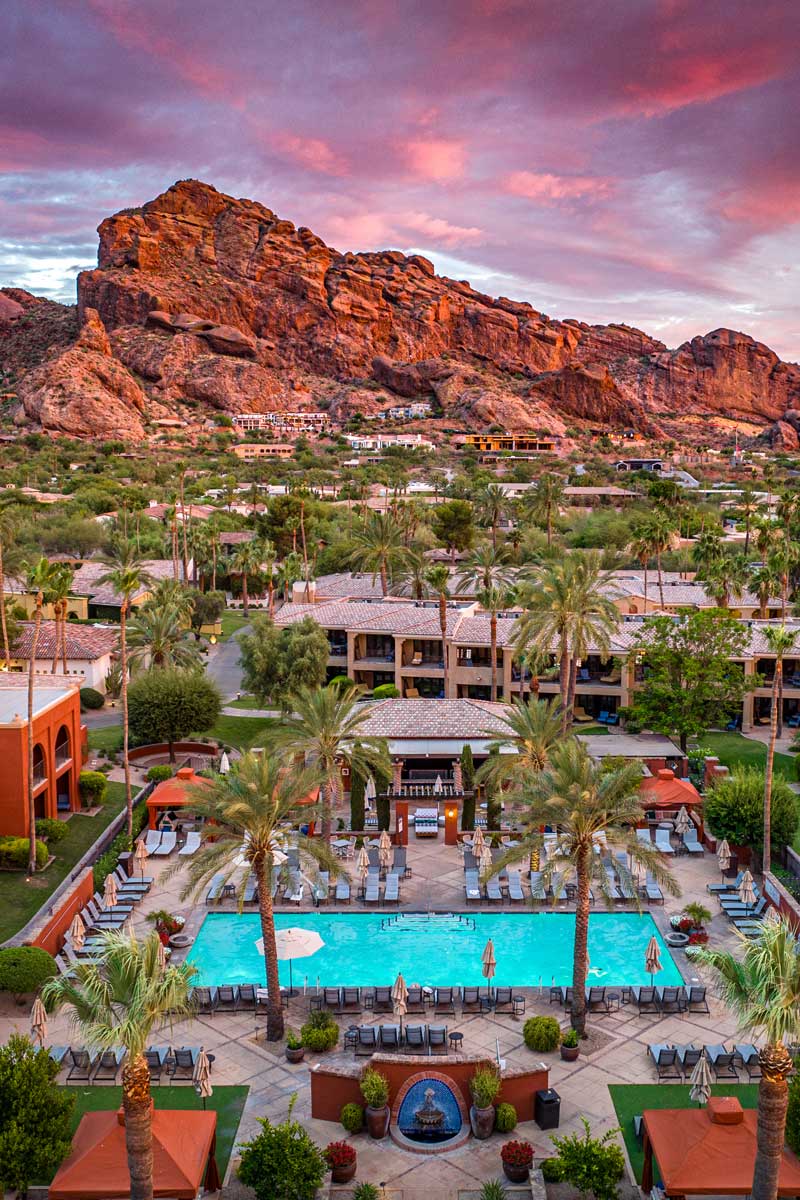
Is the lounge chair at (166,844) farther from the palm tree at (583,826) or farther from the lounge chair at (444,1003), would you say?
the palm tree at (583,826)

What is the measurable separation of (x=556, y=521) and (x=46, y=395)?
98.1 meters

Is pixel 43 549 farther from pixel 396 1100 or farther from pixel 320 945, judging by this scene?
pixel 396 1100

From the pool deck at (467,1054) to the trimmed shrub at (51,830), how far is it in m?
6.02

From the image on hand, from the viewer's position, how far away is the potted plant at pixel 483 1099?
18844 millimetres

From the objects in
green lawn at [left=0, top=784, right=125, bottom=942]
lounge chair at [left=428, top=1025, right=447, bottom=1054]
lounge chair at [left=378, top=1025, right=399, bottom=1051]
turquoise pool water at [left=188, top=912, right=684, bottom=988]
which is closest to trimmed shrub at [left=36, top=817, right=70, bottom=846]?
green lawn at [left=0, top=784, right=125, bottom=942]

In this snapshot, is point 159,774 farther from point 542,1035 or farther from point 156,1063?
point 542,1035

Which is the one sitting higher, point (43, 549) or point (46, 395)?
point (46, 395)

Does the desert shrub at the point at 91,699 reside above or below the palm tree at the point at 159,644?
below

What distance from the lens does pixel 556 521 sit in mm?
95375

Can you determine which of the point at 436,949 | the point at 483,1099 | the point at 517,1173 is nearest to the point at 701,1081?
the point at 517,1173

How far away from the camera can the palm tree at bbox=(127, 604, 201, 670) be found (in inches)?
1747

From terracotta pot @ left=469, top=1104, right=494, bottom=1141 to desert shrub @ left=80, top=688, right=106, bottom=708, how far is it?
3449 cm

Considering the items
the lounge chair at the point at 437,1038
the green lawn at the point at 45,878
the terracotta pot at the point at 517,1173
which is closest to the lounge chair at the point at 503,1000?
A: the lounge chair at the point at 437,1038

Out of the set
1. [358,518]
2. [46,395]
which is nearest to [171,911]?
[358,518]
